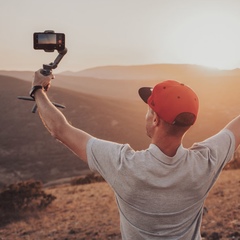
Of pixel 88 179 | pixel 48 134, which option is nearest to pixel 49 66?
pixel 88 179

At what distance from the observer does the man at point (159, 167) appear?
2150 millimetres

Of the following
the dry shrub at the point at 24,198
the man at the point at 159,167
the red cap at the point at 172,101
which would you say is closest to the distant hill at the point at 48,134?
the dry shrub at the point at 24,198

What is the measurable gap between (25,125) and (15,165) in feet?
75.7

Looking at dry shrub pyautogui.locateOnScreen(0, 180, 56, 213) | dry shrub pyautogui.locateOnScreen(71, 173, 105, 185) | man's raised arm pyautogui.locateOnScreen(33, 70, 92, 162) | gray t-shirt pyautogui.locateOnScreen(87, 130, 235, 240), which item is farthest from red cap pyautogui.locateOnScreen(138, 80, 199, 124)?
dry shrub pyautogui.locateOnScreen(71, 173, 105, 185)

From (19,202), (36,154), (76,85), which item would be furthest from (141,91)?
(76,85)

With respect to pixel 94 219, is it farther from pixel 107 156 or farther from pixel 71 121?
pixel 71 121

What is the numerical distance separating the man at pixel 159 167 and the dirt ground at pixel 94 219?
7462 mm

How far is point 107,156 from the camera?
7.07 ft

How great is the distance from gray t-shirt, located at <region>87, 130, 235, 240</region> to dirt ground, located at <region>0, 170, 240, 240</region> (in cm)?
745

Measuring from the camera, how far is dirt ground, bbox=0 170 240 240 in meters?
10.4

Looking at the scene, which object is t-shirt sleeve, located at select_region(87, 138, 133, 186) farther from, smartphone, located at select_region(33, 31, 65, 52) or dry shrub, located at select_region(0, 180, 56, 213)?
dry shrub, located at select_region(0, 180, 56, 213)

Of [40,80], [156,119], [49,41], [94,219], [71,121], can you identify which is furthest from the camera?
[71,121]

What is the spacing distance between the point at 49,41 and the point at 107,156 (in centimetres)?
101

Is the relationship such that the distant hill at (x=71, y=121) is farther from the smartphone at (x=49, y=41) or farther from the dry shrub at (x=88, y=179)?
the smartphone at (x=49, y=41)
